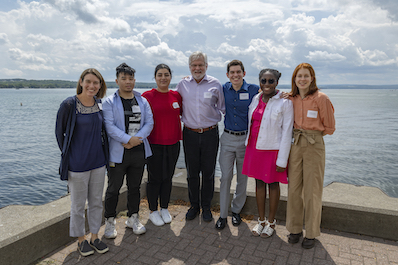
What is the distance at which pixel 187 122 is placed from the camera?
425 centimetres

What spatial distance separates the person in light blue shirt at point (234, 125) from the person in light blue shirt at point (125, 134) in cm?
110

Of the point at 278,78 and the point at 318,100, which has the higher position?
the point at 278,78

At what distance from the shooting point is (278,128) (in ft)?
11.9

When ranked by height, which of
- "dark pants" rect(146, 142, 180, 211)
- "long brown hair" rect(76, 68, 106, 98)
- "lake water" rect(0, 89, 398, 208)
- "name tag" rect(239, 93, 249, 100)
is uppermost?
"long brown hair" rect(76, 68, 106, 98)

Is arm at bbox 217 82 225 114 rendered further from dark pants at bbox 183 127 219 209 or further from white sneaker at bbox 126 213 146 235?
white sneaker at bbox 126 213 146 235

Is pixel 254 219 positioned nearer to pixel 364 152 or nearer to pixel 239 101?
pixel 239 101

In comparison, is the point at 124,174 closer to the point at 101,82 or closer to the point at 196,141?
the point at 196,141

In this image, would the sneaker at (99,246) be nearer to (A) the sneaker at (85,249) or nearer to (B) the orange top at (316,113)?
(A) the sneaker at (85,249)

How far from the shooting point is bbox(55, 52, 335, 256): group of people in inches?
131

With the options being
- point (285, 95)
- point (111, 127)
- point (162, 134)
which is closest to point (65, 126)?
point (111, 127)

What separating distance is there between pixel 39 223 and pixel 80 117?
1358mm

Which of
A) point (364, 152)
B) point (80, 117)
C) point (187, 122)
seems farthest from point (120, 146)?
point (364, 152)

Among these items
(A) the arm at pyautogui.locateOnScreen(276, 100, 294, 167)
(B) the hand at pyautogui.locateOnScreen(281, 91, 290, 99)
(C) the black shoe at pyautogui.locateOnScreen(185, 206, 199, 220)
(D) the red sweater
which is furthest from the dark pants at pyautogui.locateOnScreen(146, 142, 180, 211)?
(B) the hand at pyautogui.locateOnScreen(281, 91, 290, 99)

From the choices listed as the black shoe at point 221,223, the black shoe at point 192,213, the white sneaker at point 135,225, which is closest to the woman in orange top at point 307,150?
the black shoe at point 221,223
